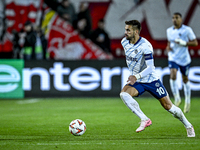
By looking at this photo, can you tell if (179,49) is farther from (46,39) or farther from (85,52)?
(46,39)

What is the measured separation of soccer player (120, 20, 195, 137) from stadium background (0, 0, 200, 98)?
6.66 metres

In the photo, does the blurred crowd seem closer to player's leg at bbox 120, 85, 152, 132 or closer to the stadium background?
the stadium background

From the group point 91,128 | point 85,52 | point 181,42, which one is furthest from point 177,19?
point 85,52

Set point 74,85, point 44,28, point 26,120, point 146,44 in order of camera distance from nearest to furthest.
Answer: point 146,44 → point 26,120 → point 74,85 → point 44,28

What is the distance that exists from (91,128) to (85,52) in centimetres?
819

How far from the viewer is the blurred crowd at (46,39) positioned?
13750 mm

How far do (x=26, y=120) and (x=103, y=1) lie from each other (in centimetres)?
793

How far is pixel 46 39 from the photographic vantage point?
46.6 feet

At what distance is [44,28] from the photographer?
14.4 m

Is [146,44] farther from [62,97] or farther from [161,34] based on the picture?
[161,34]

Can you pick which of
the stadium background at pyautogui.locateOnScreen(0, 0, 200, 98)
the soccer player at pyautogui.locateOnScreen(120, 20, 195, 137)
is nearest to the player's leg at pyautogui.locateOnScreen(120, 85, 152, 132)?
the soccer player at pyautogui.locateOnScreen(120, 20, 195, 137)

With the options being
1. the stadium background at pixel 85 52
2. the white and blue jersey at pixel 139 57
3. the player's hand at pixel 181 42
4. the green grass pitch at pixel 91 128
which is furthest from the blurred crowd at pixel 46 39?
the white and blue jersey at pixel 139 57

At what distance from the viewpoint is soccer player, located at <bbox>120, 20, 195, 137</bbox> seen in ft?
19.3

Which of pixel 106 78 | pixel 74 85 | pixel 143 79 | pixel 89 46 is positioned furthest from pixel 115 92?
pixel 143 79
